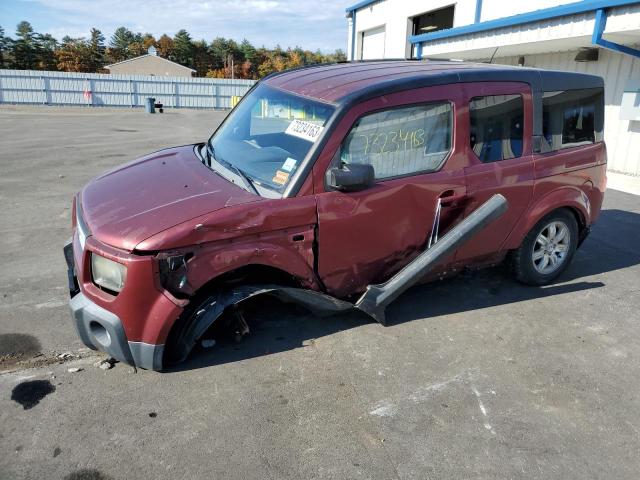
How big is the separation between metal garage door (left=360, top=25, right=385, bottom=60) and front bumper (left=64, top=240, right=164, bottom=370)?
19.7 meters

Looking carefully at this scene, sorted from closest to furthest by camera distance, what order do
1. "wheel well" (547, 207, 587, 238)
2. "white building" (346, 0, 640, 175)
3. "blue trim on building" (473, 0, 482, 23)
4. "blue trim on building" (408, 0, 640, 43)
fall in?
"wheel well" (547, 207, 587, 238), "blue trim on building" (408, 0, 640, 43), "white building" (346, 0, 640, 175), "blue trim on building" (473, 0, 482, 23)

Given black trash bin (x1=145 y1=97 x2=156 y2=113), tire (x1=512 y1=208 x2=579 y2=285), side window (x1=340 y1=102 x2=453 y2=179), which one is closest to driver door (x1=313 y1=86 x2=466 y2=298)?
side window (x1=340 y1=102 x2=453 y2=179)

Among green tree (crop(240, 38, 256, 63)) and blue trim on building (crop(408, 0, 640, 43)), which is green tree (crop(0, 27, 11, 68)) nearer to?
green tree (crop(240, 38, 256, 63))

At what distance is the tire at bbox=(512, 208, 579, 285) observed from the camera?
4.54m

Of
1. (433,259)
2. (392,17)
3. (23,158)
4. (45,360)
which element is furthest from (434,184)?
(392,17)

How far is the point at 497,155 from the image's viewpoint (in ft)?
13.3

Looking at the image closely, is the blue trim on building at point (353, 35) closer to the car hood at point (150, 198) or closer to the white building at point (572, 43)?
the white building at point (572, 43)

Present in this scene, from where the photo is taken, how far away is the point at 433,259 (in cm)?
369

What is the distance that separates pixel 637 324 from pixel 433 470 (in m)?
2.72

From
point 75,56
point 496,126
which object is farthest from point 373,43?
point 75,56

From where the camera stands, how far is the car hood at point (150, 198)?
116 inches

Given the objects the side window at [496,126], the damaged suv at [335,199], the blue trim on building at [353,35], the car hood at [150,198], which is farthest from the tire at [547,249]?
the blue trim on building at [353,35]

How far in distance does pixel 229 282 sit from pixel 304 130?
121 cm

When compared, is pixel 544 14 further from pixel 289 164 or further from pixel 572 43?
pixel 289 164
